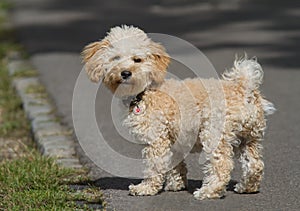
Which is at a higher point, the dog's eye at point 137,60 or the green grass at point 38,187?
the dog's eye at point 137,60

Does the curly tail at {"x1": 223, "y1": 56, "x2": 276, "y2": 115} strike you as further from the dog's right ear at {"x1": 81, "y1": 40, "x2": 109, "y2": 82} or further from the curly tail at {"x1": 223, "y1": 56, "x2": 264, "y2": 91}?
the dog's right ear at {"x1": 81, "y1": 40, "x2": 109, "y2": 82}

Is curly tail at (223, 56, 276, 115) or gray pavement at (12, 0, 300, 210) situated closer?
curly tail at (223, 56, 276, 115)

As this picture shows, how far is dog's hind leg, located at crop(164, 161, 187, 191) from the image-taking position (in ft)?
22.1

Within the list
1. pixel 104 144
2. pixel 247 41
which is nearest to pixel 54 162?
pixel 104 144

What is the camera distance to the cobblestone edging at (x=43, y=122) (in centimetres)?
815

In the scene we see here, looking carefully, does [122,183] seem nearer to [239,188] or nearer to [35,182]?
[35,182]

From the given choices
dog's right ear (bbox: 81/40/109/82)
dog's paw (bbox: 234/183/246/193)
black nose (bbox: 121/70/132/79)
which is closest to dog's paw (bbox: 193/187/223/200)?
dog's paw (bbox: 234/183/246/193)

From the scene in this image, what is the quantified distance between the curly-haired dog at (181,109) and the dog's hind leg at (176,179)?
0.15 meters

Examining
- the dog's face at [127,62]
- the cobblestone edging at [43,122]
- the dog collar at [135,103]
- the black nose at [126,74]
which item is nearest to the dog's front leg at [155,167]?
the dog collar at [135,103]

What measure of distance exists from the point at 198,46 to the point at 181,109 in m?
7.35

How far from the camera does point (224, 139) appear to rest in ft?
20.9

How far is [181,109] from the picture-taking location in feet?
21.1

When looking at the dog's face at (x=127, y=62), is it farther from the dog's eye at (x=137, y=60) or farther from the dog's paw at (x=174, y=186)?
the dog's paw at (x=174, y=186)

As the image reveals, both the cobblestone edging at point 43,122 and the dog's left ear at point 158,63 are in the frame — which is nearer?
the dog's left ear at point 158,63
